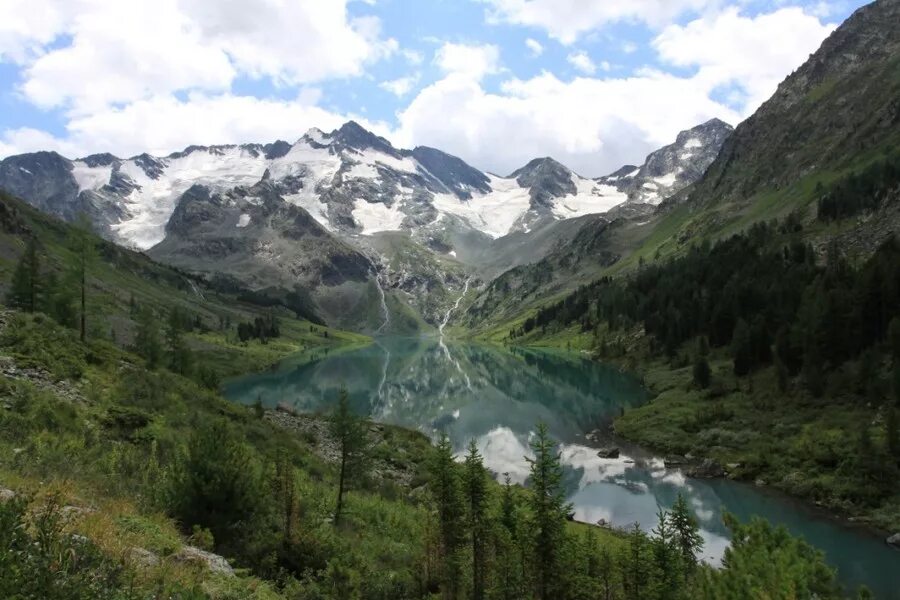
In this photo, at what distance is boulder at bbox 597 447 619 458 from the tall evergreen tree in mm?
43100

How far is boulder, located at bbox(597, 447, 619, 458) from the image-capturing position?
194ft

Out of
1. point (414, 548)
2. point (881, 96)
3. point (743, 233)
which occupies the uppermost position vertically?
point (881, 96)

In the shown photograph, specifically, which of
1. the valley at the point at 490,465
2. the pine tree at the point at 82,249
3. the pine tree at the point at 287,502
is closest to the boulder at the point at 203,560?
the valley at the point at 490,465

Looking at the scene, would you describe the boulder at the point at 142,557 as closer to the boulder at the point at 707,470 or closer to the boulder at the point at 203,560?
the boulder at the point at 203,560

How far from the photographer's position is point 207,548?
608 inches

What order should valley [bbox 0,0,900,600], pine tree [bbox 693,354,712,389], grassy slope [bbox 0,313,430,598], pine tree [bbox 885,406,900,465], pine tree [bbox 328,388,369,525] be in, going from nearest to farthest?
grassy slope [bbox 0,313,430,598] < valley [bbox 0,0,900,600] < pine tree [bbox 328,388,369,525] < pine tree [bbox 885,406,900,465] < pine tree [bbox 693,354,712,389]

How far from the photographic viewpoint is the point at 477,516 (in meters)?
19.2

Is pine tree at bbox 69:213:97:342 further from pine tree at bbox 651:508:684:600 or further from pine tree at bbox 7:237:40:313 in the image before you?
pine tree at bbox 651:508:684:600

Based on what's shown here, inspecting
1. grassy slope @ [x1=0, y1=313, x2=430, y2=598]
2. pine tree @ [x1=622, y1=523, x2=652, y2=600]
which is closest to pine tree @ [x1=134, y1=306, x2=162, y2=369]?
grassy slope @ [x1=0, y1=313, x2=430, y2=598]

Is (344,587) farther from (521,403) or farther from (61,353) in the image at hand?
(521,403)

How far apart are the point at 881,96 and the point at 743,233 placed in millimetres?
76411

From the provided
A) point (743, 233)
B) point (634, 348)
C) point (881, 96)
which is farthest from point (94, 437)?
point (881, 96)

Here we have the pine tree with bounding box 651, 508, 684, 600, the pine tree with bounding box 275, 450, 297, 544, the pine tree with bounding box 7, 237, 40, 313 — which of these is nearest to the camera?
the pine tree with bounding box 651, 508, 684, 600

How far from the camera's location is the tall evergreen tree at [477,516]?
18609mm
